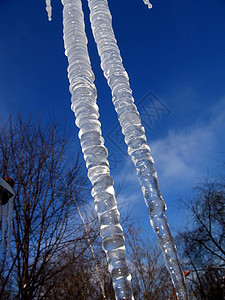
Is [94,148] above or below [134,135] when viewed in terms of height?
below

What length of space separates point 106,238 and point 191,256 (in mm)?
12909

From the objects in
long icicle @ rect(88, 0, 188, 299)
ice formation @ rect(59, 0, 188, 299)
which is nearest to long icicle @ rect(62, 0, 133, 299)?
ice formation @ rect(59, 0, 188, 299)

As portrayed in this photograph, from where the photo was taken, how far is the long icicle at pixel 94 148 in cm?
139

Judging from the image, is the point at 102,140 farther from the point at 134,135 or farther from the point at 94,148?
the point at 134,135

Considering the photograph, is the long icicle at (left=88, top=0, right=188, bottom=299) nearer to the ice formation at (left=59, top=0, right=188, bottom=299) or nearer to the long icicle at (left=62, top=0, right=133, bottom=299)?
the ice formation at (left=59, top=0, right=188, bottom=299)

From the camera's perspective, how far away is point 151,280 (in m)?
8.88

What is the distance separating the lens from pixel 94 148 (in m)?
1.69

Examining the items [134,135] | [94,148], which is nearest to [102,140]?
[94,148]

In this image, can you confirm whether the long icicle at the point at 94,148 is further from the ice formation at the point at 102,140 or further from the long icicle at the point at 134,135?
the long icicle at the point at 134,135

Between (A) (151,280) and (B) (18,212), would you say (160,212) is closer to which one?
(B) (18,212)

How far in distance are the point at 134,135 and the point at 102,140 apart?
302 mm

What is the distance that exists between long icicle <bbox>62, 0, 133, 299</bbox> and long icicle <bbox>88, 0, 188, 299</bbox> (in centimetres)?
19

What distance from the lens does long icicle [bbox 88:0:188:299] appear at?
63.2 inches

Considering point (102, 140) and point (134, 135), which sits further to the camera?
point (134, 135)
